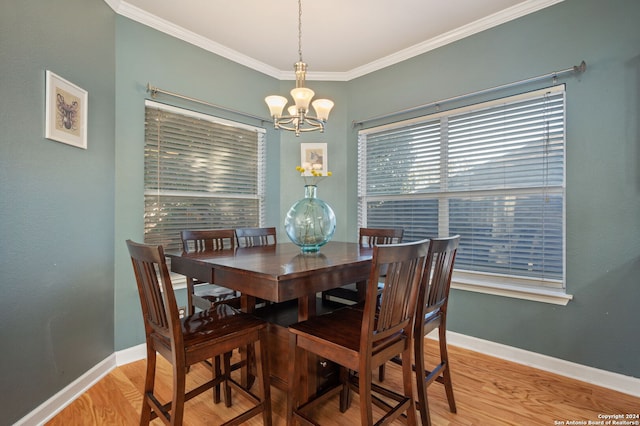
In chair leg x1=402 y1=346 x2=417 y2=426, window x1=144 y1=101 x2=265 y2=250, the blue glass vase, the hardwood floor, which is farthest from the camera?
window x1=144 y1=101 x2=265 y2=250

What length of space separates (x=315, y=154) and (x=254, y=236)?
140cm

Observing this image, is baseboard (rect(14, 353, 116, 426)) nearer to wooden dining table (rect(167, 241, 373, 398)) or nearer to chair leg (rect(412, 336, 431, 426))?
wooden dining table (rect(167, 241, 373, 398))

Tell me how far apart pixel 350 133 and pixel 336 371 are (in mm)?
2534

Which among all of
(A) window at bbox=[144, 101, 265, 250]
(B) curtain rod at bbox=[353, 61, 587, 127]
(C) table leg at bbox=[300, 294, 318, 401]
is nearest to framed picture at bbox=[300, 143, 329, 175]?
(A) window at bbox=[144, 101, 265, 250]

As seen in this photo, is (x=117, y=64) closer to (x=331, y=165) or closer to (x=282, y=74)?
(x=282, y=74)

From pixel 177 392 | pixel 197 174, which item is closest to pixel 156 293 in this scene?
pixel 177 392

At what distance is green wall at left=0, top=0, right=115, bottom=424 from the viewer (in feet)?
5.16

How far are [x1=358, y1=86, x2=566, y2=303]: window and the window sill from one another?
0.02 m

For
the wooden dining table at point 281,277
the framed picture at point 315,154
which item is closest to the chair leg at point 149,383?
the wooden dining table at point 281,277

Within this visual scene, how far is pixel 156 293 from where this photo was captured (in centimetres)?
132

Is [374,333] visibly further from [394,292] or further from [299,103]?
[299,103]

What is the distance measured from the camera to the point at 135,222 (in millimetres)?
2465

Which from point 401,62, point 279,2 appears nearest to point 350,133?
point 401,62

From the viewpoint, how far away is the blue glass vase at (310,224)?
185 centimetres
